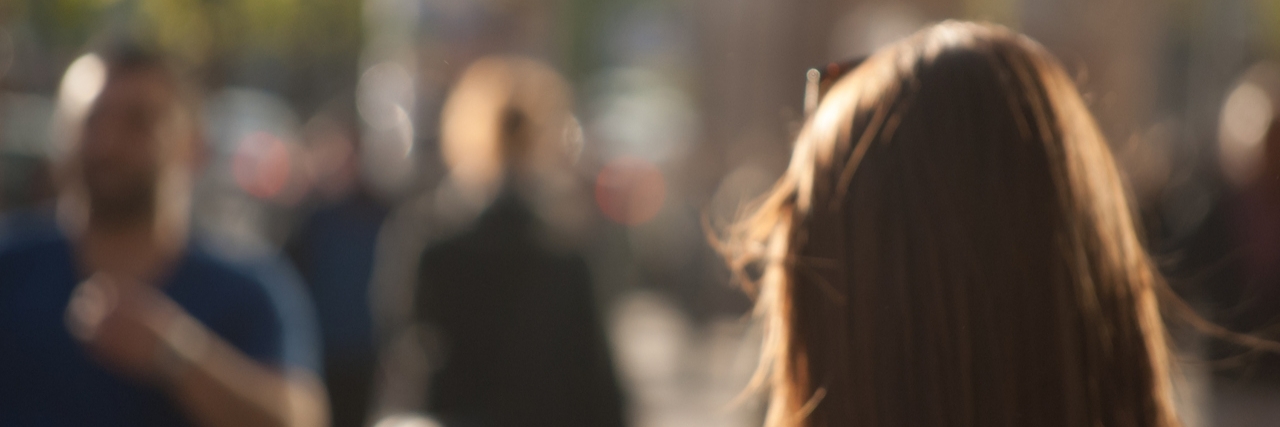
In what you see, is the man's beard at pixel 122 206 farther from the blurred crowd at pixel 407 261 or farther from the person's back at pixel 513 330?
the person's back at pixel 513 330

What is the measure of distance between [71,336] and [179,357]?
1.05ft

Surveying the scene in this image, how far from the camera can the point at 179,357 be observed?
2.92 metres

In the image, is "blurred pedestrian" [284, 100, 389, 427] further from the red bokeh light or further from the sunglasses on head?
the sunglasses on head

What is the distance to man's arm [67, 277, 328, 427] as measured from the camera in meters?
2.84

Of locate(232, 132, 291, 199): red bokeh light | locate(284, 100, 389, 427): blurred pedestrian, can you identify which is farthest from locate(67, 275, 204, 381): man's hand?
locate(232, 132, 291, 199): red bokeh light

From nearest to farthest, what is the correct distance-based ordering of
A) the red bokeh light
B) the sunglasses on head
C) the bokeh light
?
1. the sunglasses on head
2. the red bokeh light
3. the bokeh light

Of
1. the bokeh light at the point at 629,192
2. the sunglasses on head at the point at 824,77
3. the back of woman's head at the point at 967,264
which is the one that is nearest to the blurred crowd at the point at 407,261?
the sunglasses on head at the point at 824,77

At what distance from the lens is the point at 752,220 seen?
5.38 ft

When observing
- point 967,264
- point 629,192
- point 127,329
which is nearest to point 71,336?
point 127,329

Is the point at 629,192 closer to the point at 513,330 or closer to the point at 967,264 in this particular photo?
the point at 513,330

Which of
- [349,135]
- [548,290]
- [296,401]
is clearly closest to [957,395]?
[296,401]

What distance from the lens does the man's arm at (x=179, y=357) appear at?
2840 mm

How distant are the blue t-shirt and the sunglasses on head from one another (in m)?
1.94

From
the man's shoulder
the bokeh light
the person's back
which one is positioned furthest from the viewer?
the bokeh light
